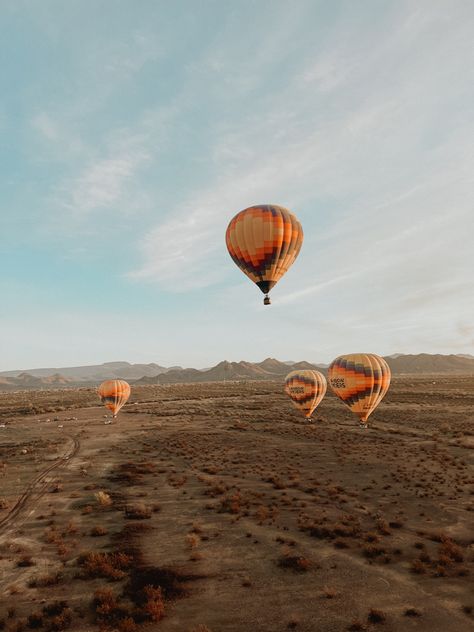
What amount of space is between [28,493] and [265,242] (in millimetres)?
21608

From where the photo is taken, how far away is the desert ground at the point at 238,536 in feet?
37.0

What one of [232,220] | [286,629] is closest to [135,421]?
[232,220]

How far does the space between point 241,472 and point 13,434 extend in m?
30.6

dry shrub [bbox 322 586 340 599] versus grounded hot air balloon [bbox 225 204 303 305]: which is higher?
grounded hot air balloon [bbox 225 204 303 305]

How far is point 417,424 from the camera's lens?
44438mm

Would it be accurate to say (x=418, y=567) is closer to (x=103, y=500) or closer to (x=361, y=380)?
(x=103, y=500)

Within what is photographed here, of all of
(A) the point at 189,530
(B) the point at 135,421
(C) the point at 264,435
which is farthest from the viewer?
(B) the point at 135,421

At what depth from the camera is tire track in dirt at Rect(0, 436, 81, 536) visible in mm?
17750

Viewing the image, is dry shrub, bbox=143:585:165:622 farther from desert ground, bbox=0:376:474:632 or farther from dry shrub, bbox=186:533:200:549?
dry shrub, bbox=186:533:200:549

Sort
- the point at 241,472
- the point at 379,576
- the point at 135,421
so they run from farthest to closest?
the point at 135,421, the point at 241,472, the point at 379,576

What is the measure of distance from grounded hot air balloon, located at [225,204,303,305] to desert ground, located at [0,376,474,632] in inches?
531

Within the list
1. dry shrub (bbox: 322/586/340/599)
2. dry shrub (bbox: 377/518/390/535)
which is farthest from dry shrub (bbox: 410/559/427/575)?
dry shrub (bbox: 322/586/340/599)

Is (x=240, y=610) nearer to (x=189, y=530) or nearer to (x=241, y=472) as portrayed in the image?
(x=189, y=530)

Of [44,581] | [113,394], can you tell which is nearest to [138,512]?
[44,581]
